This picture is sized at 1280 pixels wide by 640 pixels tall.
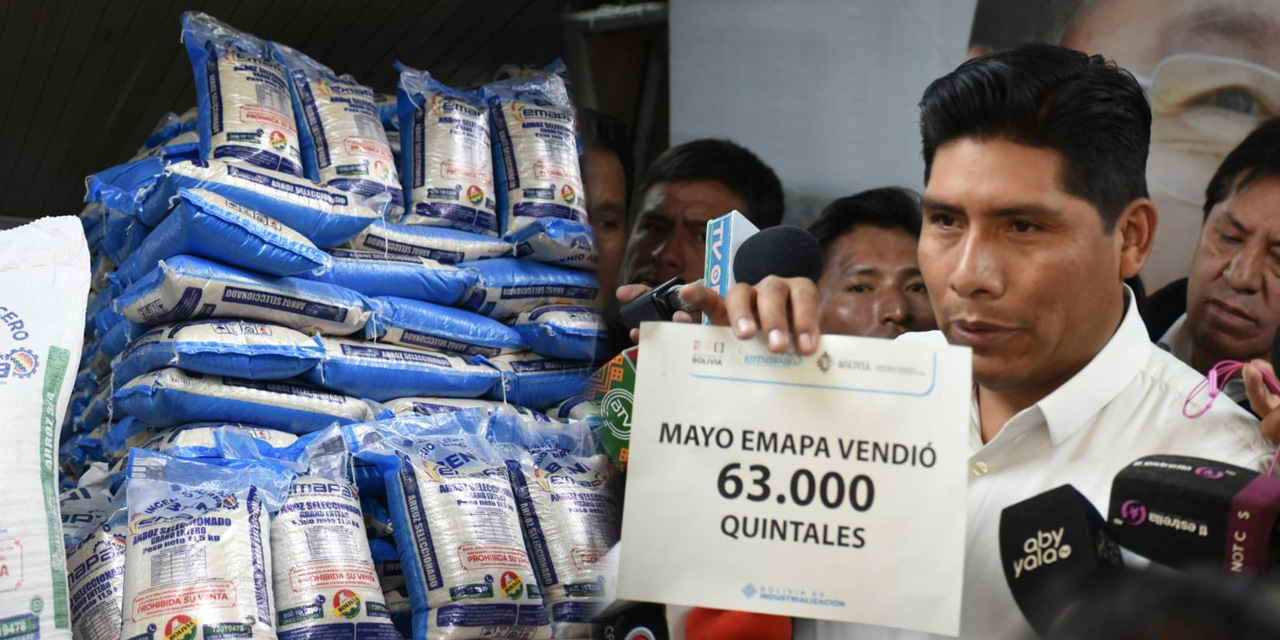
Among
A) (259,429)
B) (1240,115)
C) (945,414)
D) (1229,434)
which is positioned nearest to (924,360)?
(945,414)

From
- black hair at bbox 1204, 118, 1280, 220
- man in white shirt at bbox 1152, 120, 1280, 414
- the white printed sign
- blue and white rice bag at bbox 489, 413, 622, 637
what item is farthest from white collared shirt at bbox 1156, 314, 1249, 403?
blue and white rice bag at bbox 489, 413, 622, 637

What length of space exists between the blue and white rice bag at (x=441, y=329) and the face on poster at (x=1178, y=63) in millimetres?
1275

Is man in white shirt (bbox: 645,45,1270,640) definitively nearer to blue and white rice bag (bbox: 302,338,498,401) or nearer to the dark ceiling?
blue and white rice bag (bbox: 302,338,498,401)

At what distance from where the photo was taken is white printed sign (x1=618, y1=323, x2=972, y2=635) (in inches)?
33.4

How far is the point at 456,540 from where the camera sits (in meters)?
1.80

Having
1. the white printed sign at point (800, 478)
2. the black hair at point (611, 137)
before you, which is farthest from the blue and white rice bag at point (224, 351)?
the white printed sign at point (800, 478)

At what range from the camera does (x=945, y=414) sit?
855mm

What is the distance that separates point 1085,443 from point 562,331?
1476 mm

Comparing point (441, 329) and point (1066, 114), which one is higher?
point (1066, 114)

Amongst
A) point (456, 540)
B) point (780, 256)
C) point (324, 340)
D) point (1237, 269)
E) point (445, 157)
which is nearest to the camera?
point (780, 256)

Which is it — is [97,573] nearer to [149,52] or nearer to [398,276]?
[398,276]

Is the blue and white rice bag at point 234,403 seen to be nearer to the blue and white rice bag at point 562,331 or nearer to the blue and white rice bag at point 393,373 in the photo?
the blue and white rice bag at point 393,373

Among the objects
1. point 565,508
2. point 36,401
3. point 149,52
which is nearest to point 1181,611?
point 36,401

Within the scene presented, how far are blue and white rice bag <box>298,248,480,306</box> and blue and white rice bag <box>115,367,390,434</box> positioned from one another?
0.25 m
